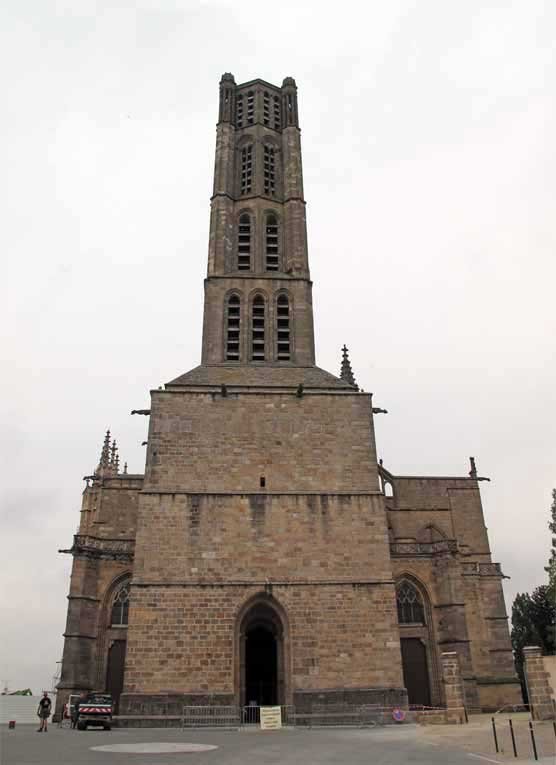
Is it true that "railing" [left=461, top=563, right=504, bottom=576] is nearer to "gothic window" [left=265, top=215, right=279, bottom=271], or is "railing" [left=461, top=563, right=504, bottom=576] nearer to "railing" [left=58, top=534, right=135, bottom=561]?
"railing" [left=58, top=534, right=135, bottom=561]

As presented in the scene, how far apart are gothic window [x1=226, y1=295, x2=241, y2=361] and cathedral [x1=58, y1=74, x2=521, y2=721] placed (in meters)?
0.05

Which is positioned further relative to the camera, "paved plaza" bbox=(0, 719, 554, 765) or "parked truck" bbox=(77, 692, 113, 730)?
"parked truck" bbox=(77, 692, 113, 730)

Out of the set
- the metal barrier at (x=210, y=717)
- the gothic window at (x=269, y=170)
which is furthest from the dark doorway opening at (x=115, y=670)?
the gothic window at (x=269, y=170)

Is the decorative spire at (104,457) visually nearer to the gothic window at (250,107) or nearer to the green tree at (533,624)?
the gothic window at (250,107)

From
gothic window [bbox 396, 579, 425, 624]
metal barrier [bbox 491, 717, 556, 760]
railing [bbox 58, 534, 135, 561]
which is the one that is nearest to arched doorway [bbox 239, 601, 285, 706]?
gothic window [bbox 396, 579, 425, 624]

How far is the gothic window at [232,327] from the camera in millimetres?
25312

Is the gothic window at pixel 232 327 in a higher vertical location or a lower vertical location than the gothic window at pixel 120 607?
higher

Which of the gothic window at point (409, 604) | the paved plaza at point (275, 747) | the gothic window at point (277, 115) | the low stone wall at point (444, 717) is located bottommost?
the paved plaza at point (275, 747)

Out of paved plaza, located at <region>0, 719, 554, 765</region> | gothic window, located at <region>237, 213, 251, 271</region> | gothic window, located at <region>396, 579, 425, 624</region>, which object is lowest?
paved plaza, located at <region>0, 719, 554, 765</region>

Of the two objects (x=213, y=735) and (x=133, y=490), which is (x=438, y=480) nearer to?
(x=133, y=490)

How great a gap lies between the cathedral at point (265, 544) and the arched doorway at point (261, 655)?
0.07 metres

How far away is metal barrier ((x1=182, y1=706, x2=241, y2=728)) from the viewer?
56.9ft

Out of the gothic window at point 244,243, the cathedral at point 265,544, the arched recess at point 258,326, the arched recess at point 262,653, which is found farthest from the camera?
the gothic window at point 244,243

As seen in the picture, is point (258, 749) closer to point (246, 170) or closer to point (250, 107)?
point (246, 170)
